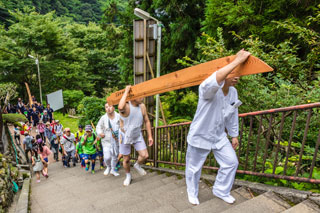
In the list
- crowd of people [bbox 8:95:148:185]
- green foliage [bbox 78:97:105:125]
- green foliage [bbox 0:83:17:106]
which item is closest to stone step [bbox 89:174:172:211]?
crowd of people [bbox 8:95:148:185]

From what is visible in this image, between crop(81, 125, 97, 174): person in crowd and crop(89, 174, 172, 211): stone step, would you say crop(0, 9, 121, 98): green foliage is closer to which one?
crop(81, 125, 97, 174): person in crowd

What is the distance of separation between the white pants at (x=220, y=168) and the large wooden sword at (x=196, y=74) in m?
0.81

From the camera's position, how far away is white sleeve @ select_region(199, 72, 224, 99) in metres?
2.11

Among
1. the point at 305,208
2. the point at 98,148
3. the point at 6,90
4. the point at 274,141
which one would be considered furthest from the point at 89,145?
the point at 6,90

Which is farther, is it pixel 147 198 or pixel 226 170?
pixel 147 198

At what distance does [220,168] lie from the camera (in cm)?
260

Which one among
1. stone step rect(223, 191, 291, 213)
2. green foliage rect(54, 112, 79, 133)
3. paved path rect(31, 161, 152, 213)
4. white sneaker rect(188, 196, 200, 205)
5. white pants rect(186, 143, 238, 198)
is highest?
white pants rect(186, 143, 238, 198)

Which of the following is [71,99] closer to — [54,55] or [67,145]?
[54,55]

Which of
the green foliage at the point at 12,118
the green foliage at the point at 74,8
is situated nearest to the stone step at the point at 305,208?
the green foliage at the point at 12,118

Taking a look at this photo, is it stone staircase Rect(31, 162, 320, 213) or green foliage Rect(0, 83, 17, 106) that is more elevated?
green foliage Rect(0, 83, 17, 106)

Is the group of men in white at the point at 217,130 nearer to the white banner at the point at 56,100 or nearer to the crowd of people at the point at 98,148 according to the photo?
the crowd of people at the point at 98,148

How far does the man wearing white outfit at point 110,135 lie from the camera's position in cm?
507

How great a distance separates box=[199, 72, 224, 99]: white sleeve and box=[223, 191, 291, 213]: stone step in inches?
49.8

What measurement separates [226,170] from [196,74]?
117 centimetres
